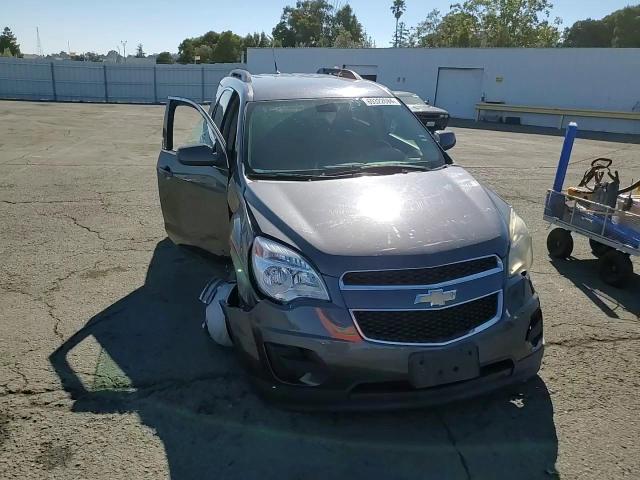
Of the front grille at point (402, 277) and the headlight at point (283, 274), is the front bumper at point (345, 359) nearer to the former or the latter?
the headlight at point (283, 274)

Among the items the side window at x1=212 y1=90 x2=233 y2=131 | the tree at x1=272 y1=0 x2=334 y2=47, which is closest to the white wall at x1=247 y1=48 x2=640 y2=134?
the side window at x1=212 y1=90 x2=233 y2=131

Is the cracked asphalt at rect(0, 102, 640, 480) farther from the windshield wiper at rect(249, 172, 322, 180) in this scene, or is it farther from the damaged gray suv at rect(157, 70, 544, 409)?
the windshield wiper at rect(249, 172, 322, 180)

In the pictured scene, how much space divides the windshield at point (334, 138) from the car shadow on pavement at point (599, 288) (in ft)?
6.55

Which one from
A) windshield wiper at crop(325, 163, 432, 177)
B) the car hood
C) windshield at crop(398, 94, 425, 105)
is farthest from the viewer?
windshield at crop(398, 94, 425, 105)

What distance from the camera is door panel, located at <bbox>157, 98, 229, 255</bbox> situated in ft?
13.0

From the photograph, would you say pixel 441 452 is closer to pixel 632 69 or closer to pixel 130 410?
pixel 130 410

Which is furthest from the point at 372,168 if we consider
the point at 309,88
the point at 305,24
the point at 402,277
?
the point at 305,24

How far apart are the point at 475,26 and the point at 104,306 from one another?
59.3m

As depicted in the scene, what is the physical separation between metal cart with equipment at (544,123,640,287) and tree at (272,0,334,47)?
8067 cm

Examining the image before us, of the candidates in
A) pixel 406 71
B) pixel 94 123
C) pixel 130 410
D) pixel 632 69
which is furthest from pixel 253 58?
pixel 130 410

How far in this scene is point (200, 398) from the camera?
10.1ft

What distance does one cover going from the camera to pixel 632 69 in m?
24.7

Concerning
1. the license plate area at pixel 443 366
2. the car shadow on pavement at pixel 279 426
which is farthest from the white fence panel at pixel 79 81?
the license plate area at pixel 443 366

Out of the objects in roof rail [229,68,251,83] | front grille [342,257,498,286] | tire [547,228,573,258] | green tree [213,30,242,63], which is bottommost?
tire [547,228,573,258]
